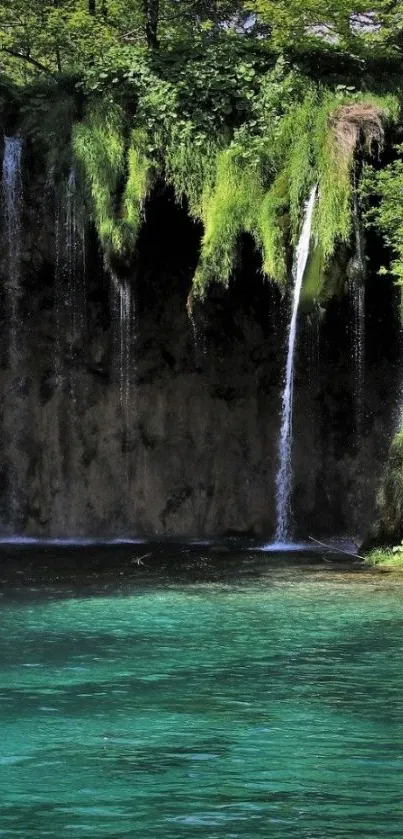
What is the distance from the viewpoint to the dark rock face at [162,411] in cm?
1822

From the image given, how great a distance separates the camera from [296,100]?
60.7 feet

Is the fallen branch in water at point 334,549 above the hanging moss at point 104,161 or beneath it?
beneath

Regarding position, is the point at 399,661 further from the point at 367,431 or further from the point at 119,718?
the point at 367,431

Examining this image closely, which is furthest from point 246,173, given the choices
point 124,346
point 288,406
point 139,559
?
point 139,559

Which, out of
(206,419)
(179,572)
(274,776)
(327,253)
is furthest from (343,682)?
(206,419)

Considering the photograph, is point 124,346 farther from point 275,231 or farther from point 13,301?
point 275,231

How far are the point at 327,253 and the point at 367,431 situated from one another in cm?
302

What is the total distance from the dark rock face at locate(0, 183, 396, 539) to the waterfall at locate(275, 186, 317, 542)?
17cm

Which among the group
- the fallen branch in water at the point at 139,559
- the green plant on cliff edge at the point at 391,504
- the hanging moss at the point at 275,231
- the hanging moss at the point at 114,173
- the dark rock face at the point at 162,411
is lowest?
the fallen branch in water at the point at 139,559

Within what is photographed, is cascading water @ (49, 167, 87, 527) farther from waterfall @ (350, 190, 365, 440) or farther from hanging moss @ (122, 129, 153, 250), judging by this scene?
waterfall @ (350, 190, 365, 440)

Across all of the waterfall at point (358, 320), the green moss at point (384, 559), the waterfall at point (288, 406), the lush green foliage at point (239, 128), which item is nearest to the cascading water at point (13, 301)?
the lush green foliage at point (239, 128)

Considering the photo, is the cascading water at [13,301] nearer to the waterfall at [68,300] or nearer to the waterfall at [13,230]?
the waterfall at [13,230]

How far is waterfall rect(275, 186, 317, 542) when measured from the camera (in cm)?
1695

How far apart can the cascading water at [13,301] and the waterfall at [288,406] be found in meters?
4.12
